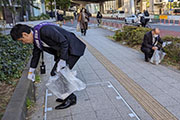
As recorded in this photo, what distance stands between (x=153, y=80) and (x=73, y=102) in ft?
6.64

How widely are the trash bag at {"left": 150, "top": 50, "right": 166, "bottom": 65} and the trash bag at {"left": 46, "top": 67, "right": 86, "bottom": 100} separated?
3.26m

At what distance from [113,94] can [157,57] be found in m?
2.47

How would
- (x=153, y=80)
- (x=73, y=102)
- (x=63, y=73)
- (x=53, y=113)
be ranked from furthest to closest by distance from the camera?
(x=153, y=80), (x=73, y=102), (x=53, y=113), (x=63, y=73)

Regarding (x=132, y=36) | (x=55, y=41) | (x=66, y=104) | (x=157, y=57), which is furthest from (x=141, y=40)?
(x=55, y=41)

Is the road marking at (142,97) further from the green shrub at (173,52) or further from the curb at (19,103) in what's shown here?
the curb at (19,103)

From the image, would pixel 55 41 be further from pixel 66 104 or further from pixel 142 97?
pixel 142 97

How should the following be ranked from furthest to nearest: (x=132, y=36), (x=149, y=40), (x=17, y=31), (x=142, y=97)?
(x=132, y=36), (x=149, y=40), (x=142, y=97), (x=17, y=31)

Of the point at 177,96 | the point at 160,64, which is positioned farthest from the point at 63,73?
the point at 160,64

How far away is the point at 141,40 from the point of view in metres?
7.73

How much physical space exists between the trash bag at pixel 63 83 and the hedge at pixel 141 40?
368 cm

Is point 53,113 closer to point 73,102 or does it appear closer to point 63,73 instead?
point 73,102

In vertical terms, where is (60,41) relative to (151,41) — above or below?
above

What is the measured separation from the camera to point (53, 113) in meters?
3.05

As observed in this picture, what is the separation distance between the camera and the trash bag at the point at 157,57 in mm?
5430
